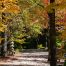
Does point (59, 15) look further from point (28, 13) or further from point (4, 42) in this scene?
point (4, 42)

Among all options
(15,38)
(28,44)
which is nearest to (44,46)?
(28,44)

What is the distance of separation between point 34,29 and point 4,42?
193 inches

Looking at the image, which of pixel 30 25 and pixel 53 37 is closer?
pixel 53 37

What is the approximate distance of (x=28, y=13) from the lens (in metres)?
28.8

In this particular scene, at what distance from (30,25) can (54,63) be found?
20.1 metres

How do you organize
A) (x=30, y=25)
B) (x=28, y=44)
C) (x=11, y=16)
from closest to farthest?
(x=11, y=16) → (x=30, y=25) → (x=28, y=44)

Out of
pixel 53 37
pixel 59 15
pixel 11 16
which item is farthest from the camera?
pixel 11 16

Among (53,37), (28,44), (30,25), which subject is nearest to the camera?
(53,37)

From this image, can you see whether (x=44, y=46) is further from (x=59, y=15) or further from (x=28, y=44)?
(x=59, y=15)

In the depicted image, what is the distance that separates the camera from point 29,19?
98.3 ft

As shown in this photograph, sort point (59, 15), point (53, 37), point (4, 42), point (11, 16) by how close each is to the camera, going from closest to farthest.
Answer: point (53, 37), point (59, 15), point (11, 16), point (4, 42)

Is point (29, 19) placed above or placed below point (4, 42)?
above

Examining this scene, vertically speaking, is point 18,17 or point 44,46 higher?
point 18,17

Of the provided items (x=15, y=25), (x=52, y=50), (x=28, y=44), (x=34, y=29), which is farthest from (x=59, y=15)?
(x=28, y=44)
